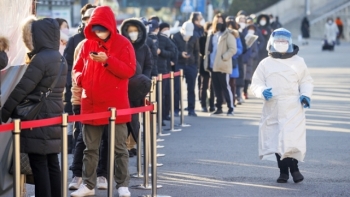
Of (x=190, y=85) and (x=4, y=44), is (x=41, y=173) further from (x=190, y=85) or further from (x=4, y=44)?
(x=190, y=85)

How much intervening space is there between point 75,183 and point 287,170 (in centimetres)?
235

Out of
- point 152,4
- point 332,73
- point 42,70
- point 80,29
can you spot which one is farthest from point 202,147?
point 152,4

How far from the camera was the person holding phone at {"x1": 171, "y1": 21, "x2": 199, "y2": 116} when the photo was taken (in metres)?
19.2

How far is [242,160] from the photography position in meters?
12.9

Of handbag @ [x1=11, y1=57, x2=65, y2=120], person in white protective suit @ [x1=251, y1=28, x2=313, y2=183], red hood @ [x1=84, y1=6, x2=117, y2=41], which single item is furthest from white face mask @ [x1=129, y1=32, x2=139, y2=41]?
handbag @ [x1=11, y1=57, x2=65, y2=120]

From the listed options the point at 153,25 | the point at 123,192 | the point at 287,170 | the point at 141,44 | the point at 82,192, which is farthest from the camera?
the point at 153,25

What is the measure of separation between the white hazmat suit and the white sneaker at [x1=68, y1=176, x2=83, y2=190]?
6.62 ft

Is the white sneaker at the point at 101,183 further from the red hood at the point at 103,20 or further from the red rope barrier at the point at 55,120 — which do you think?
the red hood at the point at 103,20

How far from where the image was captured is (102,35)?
946 cm

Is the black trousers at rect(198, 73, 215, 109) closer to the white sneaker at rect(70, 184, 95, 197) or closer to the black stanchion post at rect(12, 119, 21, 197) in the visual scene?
the white sneaker at rect(70, 184, 95, 197)

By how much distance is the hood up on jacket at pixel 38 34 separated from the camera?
862 cm

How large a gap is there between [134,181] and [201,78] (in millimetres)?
9539

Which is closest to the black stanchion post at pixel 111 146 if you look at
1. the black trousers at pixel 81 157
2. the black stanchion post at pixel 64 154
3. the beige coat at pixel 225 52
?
the black stanchion post at pixel 64 154

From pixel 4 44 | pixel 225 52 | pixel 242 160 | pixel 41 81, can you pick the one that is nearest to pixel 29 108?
pixel 41 81
